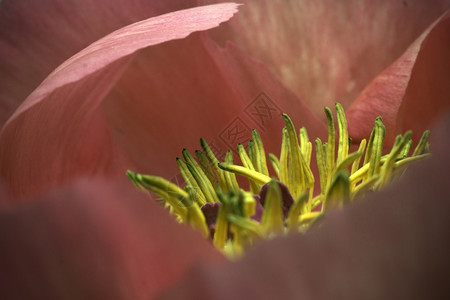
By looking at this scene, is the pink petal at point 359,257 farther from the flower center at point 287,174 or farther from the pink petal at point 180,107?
the pink petal at point 180,107

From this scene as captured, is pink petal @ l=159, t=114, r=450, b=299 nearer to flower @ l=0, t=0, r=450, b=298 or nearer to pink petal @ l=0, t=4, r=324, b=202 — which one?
flower @ l=0, t=0, r=450, b=298

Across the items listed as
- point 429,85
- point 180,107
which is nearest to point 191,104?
point 180,107

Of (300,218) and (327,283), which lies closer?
(327,283)

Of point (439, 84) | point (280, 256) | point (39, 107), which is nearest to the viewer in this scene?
point (280, 256)

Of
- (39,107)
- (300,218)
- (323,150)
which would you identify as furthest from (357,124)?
(39,107)

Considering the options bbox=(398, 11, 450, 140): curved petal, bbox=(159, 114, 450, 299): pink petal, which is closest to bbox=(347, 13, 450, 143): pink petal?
bbox=(398, 11, 450, 140): curved petal

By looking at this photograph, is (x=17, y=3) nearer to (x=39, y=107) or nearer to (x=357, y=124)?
(x=39, y=107)

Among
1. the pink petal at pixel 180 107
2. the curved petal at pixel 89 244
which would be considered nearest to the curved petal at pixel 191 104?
the pink petal at pixel 180 107
